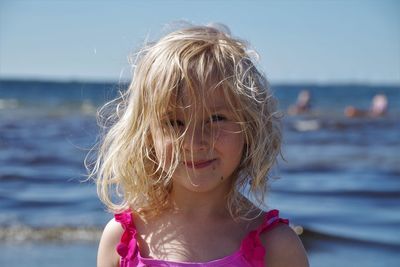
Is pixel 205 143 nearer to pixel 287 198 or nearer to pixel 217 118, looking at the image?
pixel 217 118

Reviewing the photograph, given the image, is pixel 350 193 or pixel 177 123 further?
pixel 350 193

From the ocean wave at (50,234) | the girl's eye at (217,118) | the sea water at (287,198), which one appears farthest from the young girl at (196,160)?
the ocean wave at (50,234)

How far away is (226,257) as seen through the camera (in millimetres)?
2361

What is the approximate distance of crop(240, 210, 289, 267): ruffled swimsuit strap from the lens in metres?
2.35

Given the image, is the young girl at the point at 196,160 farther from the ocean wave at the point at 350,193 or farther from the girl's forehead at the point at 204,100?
the ocean wave at the point at 350,193

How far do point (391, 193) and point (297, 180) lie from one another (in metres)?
1.21

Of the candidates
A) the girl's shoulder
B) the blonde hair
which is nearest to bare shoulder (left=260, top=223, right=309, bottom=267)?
the girl's shoulder

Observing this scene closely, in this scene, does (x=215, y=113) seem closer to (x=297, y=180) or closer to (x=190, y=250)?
(x=190, y=250)

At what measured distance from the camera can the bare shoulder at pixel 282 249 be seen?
238 centimetres

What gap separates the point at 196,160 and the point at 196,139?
0.07 m

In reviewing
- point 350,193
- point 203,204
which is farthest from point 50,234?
point 203,204

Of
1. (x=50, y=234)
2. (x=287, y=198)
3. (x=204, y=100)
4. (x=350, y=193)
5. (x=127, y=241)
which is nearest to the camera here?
(x=204, y=100)

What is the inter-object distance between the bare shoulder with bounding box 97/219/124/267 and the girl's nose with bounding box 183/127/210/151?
1.24 ft

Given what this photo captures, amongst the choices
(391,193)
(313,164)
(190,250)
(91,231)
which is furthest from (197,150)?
(313,164)
